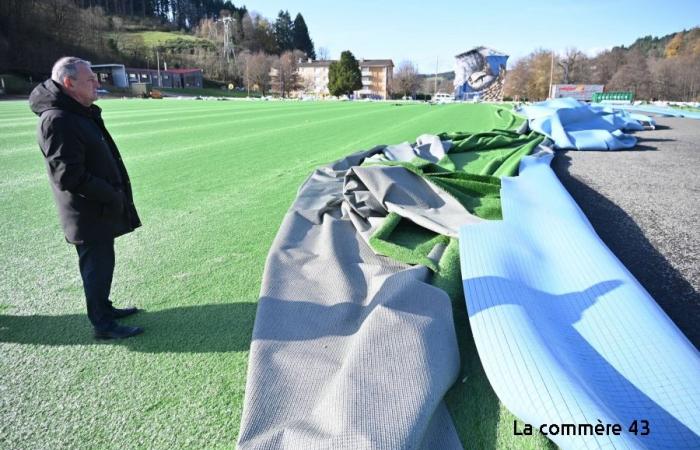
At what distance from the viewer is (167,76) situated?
7100 centimetres

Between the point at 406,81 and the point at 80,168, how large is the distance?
88806mm

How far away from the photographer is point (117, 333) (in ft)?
8.00

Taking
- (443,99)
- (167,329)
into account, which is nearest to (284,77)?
(443,99)

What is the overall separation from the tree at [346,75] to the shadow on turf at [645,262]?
67338mm

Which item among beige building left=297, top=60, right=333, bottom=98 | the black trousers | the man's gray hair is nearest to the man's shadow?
the black trousers

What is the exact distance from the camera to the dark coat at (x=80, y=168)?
7.14 feet

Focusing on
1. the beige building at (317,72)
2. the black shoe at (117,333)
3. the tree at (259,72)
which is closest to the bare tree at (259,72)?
the tree at (259,72)

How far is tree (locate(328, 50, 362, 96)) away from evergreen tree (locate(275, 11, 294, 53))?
49.4 metres

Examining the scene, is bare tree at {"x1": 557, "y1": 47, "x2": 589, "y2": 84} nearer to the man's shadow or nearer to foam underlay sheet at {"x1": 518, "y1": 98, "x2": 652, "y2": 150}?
foam underlay sheet at {"x1": 518, "y1": 98, "x2": 652, "y2": 150}

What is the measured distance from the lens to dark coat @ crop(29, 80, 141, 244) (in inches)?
85.7

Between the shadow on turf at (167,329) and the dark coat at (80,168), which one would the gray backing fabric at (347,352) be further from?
the dark coat at (80,168)

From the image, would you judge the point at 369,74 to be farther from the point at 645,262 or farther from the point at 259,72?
the point at 645,262

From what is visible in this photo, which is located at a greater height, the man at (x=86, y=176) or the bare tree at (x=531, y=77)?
the bare tree at (x=531, y=77)

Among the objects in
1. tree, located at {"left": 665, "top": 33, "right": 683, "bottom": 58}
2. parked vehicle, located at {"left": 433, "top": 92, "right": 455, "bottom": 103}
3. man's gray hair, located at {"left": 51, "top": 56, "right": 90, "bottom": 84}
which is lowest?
man's gray hair, located at {"left": 51, "top": 56, "right": 90, "bottom": 84}
